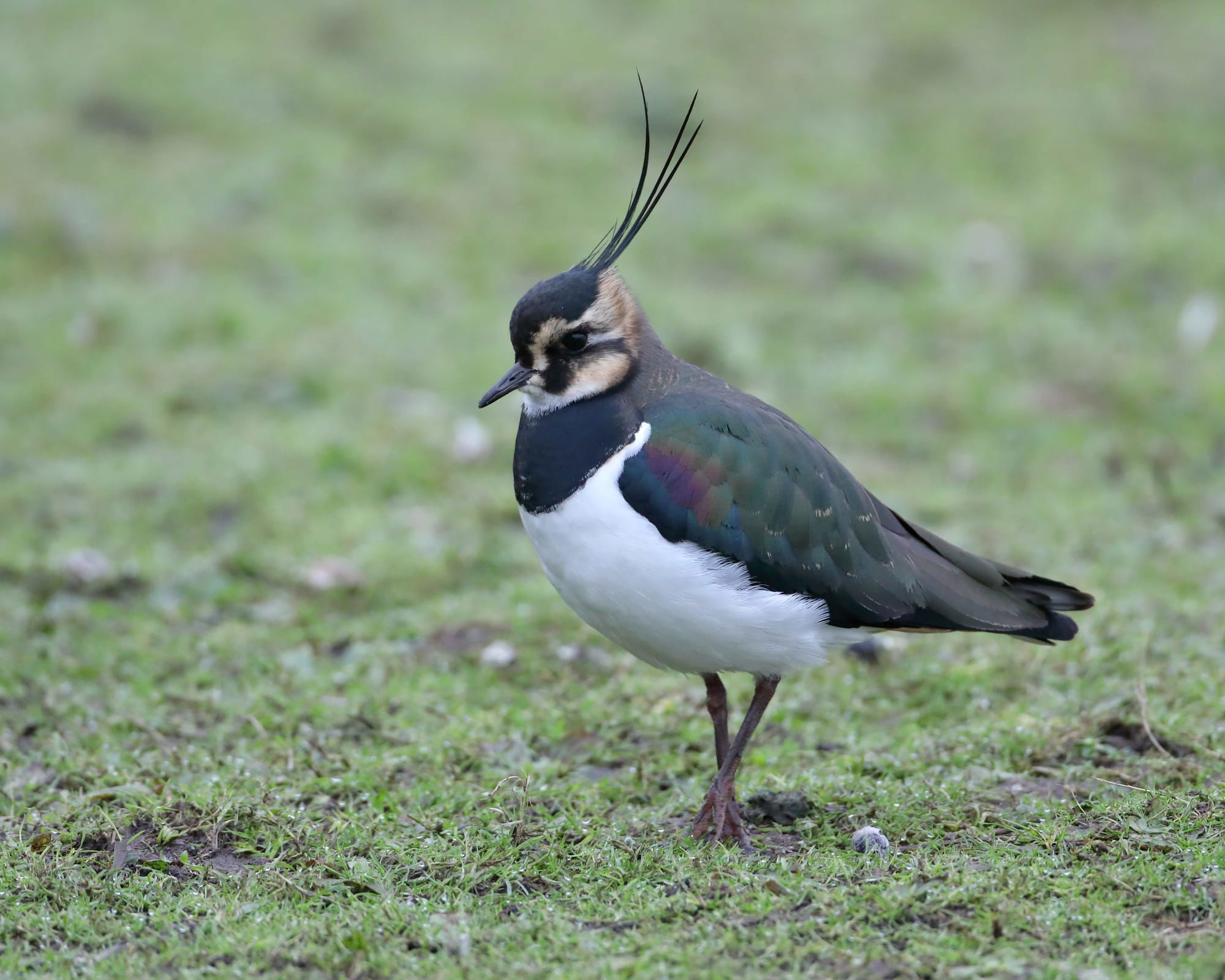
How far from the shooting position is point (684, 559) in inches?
155

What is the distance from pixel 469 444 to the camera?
7250 mm

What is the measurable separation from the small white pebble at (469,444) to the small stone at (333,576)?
1200 mm

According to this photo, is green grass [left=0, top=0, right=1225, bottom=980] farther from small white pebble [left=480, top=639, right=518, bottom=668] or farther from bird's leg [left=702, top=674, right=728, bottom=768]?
bird's leg [left=702, top=674, right=728, bottom=768]

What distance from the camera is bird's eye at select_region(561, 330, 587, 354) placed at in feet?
14.1

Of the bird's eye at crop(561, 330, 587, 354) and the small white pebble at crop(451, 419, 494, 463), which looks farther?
the small white pebble at crop(451, 419, 494, 463)

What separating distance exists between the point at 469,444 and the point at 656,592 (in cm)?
349

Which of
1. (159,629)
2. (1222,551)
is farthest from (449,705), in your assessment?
(1222,551)

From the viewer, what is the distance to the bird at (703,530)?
155 inches

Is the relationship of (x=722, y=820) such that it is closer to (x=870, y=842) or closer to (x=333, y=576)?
(x=870, y=842)

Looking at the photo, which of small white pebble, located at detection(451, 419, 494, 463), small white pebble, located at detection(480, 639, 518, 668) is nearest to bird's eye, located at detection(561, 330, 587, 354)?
small white pebble, located at detection(480, 639, 518, 668)

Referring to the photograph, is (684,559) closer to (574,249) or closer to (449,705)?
(449,705)

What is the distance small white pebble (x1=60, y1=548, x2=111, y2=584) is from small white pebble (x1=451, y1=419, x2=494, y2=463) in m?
1.82

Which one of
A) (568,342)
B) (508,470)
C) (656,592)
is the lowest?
(508,470)

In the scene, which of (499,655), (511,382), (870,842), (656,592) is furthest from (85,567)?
(870,842)
